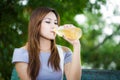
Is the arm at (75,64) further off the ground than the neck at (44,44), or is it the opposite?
the neck at (44,44)

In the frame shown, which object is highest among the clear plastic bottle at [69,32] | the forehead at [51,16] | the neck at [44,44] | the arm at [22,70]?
the forehead at [51,16]

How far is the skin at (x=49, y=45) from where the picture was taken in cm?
317

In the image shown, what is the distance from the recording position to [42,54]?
3.30 m

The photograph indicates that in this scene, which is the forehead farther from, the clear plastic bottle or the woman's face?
the clear plastic bottle

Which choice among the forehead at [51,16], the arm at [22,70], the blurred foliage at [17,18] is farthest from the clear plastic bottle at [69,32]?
the blurred foliage at [17,18]

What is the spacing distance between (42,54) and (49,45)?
0.12 metres

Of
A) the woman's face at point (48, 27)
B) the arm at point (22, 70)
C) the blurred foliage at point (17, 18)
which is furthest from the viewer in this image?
the blurred foliage at point (17, 18)

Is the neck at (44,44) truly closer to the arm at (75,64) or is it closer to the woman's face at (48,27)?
the woman's face at (48,27)

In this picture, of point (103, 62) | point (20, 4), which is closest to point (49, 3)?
point (20, 4)

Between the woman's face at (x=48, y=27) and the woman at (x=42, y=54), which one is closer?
the woman at (x=42, y=54)

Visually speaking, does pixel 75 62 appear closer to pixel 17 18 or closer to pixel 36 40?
pixel 36 40

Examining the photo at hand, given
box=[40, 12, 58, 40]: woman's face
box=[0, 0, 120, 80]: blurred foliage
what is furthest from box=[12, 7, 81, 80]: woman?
box=[0, 0, 120, 80]: blurred foliage

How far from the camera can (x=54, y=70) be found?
128 inches

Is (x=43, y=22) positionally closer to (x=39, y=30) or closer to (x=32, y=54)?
(x=39, y=30)
